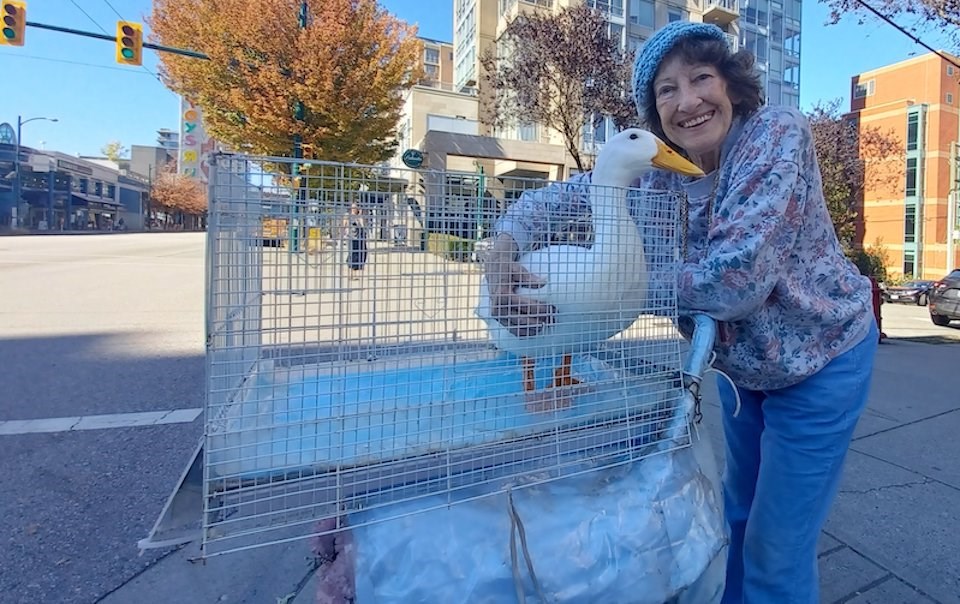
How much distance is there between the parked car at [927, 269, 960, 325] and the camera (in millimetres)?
9703

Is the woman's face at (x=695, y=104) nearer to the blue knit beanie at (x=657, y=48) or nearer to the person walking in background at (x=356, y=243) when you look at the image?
the blue knit beanie at (x=657, y=48)

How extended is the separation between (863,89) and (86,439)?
4265 centimetres

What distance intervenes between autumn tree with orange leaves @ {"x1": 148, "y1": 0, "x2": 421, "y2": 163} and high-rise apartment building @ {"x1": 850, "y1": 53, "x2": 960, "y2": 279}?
84.9 feet

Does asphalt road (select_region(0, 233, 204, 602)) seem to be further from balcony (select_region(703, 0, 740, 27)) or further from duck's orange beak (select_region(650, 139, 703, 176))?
balcony (select_region(703, 0, 740, 27))

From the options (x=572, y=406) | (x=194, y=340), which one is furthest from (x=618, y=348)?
(x=194, y=340)

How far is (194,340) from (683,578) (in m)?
5.60

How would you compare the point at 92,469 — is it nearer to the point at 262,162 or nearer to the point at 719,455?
the point at 262,162

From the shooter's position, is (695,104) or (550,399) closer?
(550,399)

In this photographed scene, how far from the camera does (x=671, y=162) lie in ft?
4.09

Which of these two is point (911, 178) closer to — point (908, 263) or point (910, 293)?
point (908, 263)

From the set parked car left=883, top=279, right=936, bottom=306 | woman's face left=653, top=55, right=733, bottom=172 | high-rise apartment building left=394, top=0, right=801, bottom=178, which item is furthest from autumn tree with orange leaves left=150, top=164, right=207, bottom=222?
woman's face left=653, top=55, right=733, bottom=172

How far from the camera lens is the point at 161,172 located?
5431 cm

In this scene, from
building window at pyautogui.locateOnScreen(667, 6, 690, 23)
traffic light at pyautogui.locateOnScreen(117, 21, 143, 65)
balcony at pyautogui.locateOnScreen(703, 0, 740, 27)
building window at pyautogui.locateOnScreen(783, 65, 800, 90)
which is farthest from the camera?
building window at pyautogui.locateOnScreen(783, 65, 800, 90)

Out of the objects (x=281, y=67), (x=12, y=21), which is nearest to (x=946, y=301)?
(x=281, y=67)
